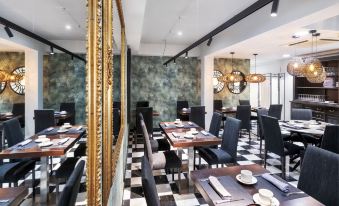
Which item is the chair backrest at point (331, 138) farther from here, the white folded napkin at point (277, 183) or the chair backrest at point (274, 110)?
the chair backrest at point (274, 110)

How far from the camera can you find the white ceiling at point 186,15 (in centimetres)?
358

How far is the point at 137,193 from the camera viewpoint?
9.68 ft

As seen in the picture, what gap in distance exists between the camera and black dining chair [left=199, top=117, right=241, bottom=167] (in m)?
2.96

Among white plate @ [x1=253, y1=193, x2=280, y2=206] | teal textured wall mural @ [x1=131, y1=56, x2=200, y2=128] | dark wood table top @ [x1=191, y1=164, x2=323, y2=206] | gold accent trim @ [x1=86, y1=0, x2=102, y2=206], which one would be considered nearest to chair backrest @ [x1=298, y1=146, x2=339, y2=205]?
dark wood table top @ [x1=191, y1=164, x2=323, y2=206]

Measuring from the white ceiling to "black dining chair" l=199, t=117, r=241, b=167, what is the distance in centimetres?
200

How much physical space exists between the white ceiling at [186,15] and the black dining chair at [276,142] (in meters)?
1.97

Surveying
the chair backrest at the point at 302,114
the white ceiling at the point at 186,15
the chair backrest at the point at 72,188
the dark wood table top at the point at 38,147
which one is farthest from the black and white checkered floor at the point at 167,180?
the white ceiling at the point at 186,15

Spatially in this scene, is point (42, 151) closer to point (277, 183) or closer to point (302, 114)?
point (277, 183)

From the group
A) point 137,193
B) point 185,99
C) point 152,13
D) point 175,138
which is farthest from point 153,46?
point 137,193

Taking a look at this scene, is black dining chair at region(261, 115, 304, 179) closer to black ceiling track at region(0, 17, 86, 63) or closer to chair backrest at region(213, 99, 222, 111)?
black ceiling track at region(0, 17, 86, 63)

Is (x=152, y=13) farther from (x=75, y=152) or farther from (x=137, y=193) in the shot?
(x=75, y=152)

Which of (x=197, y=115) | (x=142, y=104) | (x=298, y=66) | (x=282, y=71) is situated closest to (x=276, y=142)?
(x=298, y=66)

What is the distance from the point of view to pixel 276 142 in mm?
3299

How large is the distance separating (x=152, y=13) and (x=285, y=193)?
3.71 metres
